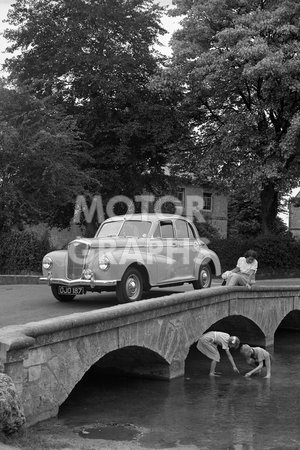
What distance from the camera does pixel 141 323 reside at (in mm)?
12562

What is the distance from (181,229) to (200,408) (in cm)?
523

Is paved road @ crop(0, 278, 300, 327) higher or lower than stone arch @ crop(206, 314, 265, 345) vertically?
higher

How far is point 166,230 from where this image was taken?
50.8ft

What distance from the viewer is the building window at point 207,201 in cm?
4661

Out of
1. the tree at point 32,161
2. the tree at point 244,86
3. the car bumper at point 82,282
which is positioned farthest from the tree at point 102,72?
the car bumper at point 82,282

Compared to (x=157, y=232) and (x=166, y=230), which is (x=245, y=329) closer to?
(x=166, y=230)

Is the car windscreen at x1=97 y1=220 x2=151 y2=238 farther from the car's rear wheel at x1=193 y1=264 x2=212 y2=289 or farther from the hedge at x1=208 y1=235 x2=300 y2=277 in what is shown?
the hedge at x1=208 y1=235 x2=300 y2=277

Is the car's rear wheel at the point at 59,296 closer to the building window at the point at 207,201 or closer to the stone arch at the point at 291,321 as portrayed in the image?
the stone arch at the point at 291,321

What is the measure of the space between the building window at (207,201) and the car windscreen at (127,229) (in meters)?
31.2

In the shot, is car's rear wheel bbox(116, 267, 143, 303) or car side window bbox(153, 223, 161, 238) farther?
car side window bbox(153, 223, 161, 238)

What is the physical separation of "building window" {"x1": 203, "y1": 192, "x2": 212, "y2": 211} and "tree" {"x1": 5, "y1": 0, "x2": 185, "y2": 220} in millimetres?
16696

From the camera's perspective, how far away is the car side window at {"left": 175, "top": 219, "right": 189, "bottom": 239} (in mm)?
15797

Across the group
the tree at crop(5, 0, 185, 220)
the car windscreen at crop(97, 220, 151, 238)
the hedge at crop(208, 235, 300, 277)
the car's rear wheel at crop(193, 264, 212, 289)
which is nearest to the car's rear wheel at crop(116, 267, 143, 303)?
the car windscreen at crop(97, 220, 151, 238)

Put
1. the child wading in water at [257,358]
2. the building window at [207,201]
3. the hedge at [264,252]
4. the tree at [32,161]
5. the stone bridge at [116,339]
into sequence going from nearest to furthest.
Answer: the stone bridge at [116,339] → the child wading in water at [257,358] → the tree at [32,161] → the hedge at [264,252] → the building window at [207,201]
